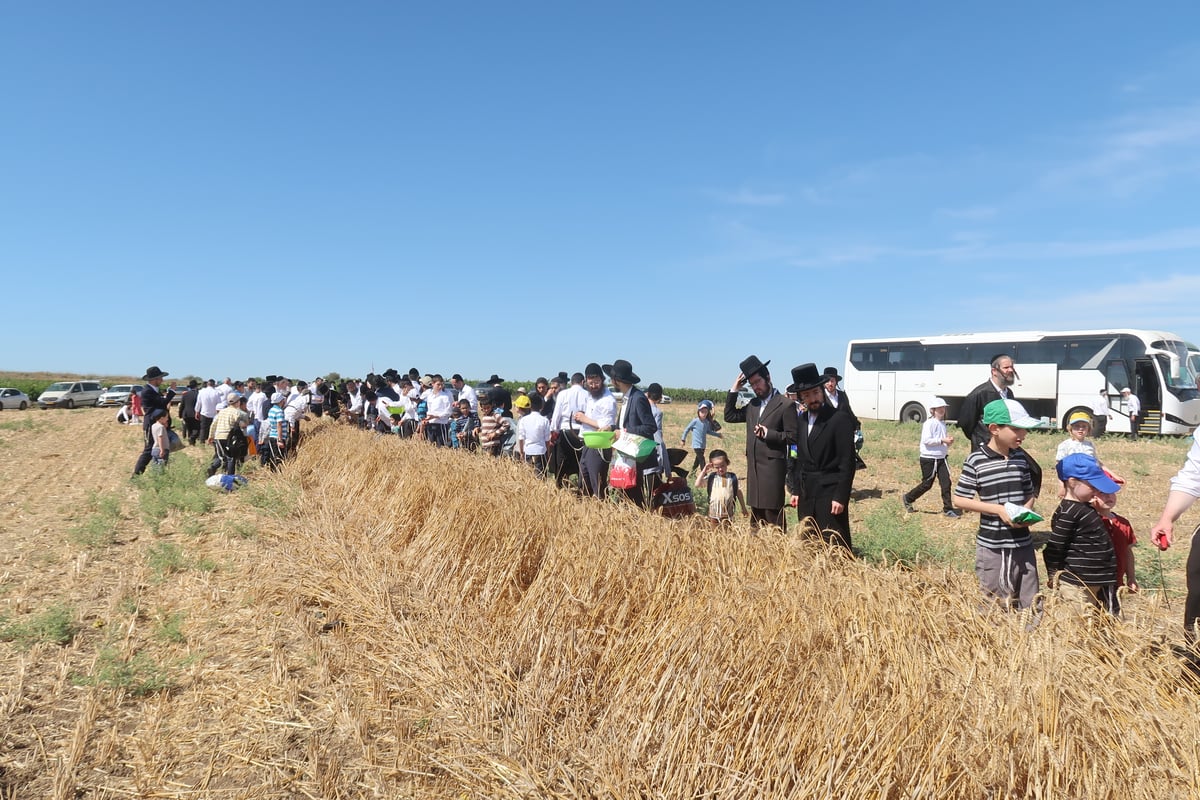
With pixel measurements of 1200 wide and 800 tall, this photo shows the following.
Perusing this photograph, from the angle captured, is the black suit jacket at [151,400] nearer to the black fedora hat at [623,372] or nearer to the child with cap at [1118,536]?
the black fedora hat at [623,372]

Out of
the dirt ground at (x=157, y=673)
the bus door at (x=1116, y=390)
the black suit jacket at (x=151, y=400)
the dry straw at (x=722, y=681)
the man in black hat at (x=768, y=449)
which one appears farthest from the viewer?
the bus door at (x=1116, y=390)

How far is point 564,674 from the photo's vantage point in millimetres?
3158

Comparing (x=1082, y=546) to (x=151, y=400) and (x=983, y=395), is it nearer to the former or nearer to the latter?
(x=983, y=395)

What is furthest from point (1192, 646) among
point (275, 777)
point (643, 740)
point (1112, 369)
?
point (1112, 369)

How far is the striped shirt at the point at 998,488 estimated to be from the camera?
392cm

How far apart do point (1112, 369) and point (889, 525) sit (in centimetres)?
1960

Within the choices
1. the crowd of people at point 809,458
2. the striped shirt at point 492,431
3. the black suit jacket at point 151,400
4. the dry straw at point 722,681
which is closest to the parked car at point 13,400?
the crowd of people at point 809,458

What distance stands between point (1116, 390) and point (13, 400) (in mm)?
51588

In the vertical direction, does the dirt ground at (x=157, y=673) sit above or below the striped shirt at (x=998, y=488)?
below

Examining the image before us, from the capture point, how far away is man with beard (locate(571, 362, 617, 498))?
24.9ft

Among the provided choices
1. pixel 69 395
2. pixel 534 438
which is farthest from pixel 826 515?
pixel 69 395

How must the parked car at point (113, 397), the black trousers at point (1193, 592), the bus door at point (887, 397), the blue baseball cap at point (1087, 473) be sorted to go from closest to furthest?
the black trousers at point (1193, 592), the blue baseball cap at point (1087, 473), the bus door at point (887, 397), the parked car at point (113, 397)

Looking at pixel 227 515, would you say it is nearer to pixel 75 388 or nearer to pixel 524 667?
pixel 524 667

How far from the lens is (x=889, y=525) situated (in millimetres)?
7176
